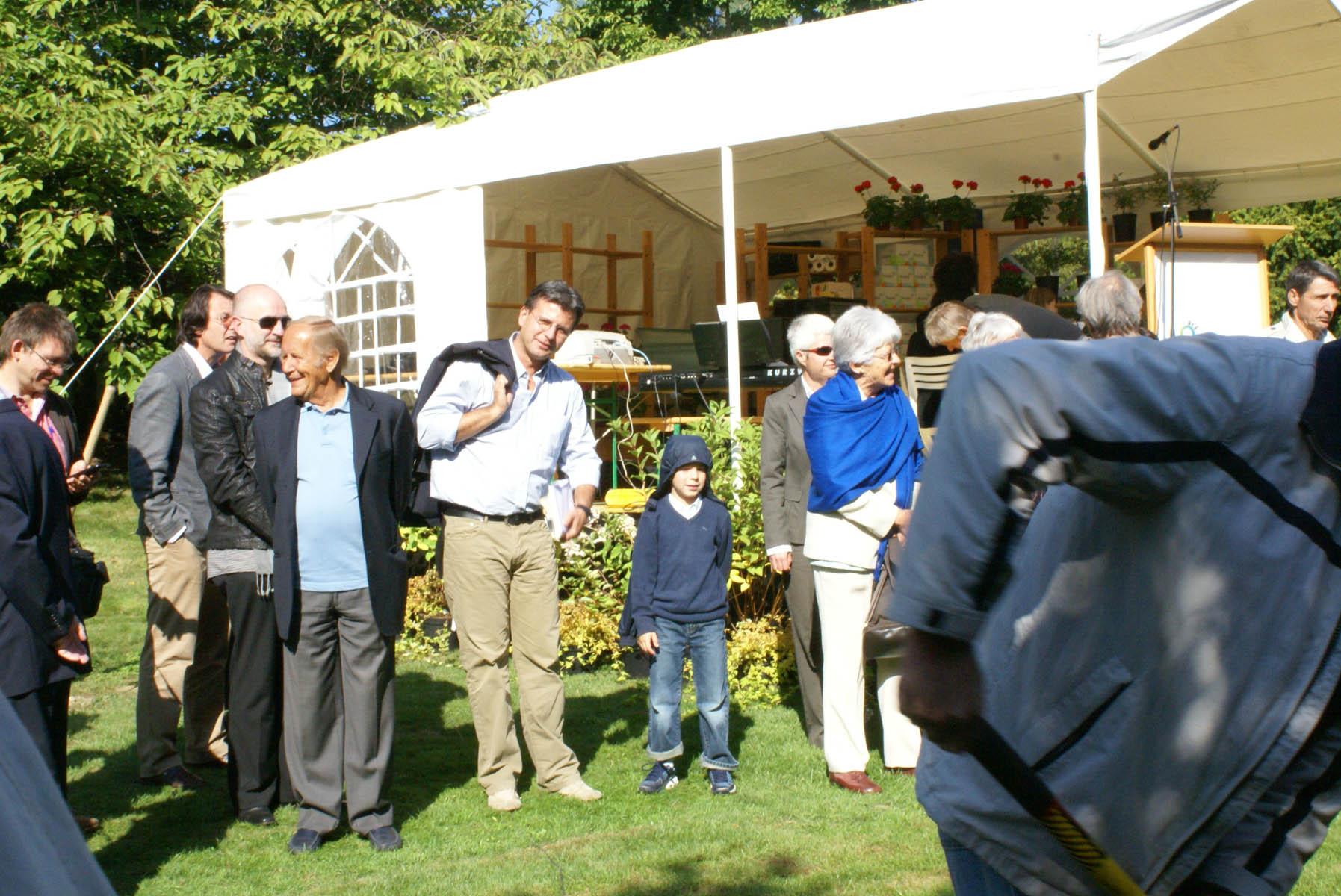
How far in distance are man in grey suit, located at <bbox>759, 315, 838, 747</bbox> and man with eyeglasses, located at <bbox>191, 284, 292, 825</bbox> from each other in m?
2.46

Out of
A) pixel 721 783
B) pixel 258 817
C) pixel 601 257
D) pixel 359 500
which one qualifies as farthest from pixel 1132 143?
pixel 258 817

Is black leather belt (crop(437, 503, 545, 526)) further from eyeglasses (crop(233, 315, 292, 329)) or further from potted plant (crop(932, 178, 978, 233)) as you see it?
potted plant (crop(932, 178, 978, 233))

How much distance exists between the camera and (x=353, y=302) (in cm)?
1098

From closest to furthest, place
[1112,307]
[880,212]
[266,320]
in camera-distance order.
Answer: [1112,307]
[266,320]
[880,212]

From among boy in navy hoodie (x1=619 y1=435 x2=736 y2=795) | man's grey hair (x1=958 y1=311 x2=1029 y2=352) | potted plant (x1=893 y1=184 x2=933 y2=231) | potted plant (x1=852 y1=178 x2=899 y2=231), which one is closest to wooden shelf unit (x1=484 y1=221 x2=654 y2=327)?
potted plant (x1=852 y1=178 x2=899 y2=231)

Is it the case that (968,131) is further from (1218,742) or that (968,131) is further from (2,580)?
(1218,742)

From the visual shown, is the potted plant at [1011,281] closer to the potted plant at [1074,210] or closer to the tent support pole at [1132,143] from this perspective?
the potted plant at [1074,210]

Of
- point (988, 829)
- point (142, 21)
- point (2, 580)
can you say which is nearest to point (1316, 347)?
point (988, 829)

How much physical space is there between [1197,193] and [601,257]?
220 inches

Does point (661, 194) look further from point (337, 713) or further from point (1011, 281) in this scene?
point (337, 713)

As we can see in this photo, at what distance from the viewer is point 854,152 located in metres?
11.8

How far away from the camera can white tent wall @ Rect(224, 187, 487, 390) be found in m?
9.64

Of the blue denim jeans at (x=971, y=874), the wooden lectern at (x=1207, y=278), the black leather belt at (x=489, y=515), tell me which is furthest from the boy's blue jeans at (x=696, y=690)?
the blue denim jeans at (x=971, y=874)

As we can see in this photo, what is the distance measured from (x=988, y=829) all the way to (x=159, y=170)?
12.2m
